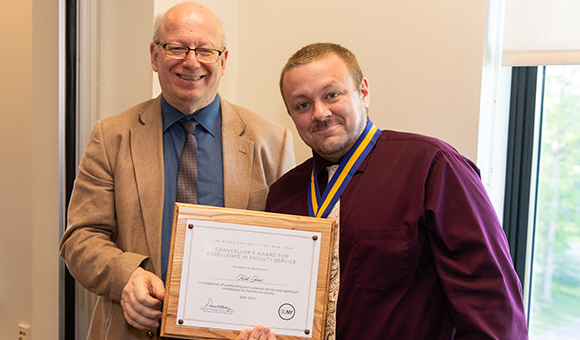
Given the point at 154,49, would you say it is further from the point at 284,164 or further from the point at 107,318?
the point at 107,318

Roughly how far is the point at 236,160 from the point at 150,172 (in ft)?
1.14

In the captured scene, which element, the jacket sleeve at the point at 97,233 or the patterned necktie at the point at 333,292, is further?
the jacket sleeve at the point at 97,233

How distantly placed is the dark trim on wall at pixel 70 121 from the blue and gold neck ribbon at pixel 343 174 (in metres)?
1.60

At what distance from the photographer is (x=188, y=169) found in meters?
1.88

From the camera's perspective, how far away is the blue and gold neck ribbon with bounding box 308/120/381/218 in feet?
5.18

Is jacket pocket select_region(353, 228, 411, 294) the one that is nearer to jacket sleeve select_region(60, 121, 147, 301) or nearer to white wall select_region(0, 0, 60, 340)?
jacket sleeve select_region(60, 121, 147, 301)

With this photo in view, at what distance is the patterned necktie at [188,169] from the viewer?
1.85m

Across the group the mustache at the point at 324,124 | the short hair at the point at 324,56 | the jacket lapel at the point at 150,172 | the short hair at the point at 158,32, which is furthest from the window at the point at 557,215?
the jacket lapel at the point at 150,172

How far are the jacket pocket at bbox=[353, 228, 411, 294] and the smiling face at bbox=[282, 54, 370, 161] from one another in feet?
1.08

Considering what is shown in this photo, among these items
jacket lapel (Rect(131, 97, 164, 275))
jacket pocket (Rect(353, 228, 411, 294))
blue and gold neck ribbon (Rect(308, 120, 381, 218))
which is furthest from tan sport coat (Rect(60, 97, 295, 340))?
jacket pocket (Rect(353, 228, 411, 294))

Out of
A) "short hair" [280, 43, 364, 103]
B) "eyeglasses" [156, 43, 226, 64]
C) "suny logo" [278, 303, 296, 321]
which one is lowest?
"suny logo" [278, 303, 296, 321]

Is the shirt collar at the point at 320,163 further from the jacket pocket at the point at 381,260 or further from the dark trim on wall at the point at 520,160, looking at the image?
the dark trim on wall at the point at 520,160
